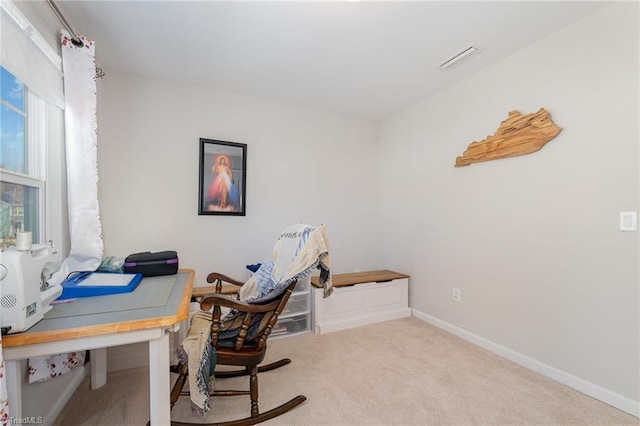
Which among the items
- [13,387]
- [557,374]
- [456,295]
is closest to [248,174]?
[13,387]

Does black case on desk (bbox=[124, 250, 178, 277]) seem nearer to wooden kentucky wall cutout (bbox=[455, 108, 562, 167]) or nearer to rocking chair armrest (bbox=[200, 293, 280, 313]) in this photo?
rocking chair armrest (bbox=[200, 293, 280, 313])

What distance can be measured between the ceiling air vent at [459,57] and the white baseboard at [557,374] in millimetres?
2309

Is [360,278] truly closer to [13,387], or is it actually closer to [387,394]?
[387,394]

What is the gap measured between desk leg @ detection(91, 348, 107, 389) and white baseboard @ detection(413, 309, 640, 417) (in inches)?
110

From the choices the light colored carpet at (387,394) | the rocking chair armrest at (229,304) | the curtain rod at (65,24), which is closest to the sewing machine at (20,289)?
the rocking chair armrest at (229,304)

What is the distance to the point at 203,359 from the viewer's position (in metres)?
1.42

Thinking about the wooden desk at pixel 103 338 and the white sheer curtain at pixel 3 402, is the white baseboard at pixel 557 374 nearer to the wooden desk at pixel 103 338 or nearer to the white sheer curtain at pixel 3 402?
the wooden desk at pixel 103 338

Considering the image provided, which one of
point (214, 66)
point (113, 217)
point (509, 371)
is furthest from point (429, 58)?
point (113, 217)

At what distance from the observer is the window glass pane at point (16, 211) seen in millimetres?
1327

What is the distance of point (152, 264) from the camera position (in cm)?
196

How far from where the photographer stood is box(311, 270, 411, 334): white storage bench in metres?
2.71

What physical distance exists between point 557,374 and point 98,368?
307cm

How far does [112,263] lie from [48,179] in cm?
64

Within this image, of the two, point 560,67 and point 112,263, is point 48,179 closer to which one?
point 112,263
